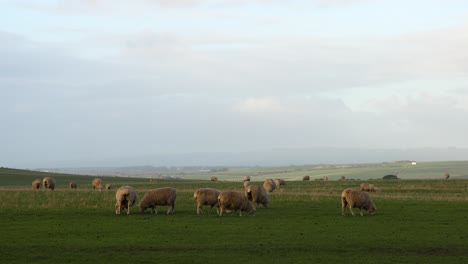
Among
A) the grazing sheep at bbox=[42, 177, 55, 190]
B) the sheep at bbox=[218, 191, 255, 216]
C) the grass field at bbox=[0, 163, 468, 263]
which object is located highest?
the grazing sheep at bbox=[42, 177, 55, 190]

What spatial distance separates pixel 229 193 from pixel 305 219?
425 centimetres

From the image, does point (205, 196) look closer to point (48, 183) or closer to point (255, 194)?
point (255, 194)

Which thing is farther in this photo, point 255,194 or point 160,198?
point 255,194

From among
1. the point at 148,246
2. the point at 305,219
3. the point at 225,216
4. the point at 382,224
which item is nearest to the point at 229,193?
the point at 225,216

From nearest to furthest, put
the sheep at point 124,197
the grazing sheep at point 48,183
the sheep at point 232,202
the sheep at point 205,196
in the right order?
1. the sheep at point 232,202
2. the sheep at point 205,196
3. the sheep at point 124,197
4. the grazing sheep at point 48,183

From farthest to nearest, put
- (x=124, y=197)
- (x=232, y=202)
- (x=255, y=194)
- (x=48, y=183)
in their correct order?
(x=48, y=183)
(x=255, y=194)
(x=124, y=197)
(x=232, y=202)

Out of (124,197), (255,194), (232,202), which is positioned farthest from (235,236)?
(255,194)

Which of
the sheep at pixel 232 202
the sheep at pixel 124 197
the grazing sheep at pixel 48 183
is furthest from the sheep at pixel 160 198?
the grazing sheep at pixel 48 183

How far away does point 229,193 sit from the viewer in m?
32.8

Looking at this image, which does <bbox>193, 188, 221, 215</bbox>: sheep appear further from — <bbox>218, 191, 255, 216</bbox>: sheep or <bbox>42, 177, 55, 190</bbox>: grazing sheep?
<bbox>42, 177, 55, 190</bbox>: grazing sheep

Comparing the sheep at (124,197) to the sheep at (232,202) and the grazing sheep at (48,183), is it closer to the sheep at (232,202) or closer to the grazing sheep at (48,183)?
the sheep at (232,202)

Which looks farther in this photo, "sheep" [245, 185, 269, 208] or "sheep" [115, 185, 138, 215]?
"sheep" [245, 185, 269, 208]

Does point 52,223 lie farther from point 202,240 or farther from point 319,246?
point 319,246

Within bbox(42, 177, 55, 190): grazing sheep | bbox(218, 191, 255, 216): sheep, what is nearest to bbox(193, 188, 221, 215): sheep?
bbox(218, 191, 255, 216): sheep
